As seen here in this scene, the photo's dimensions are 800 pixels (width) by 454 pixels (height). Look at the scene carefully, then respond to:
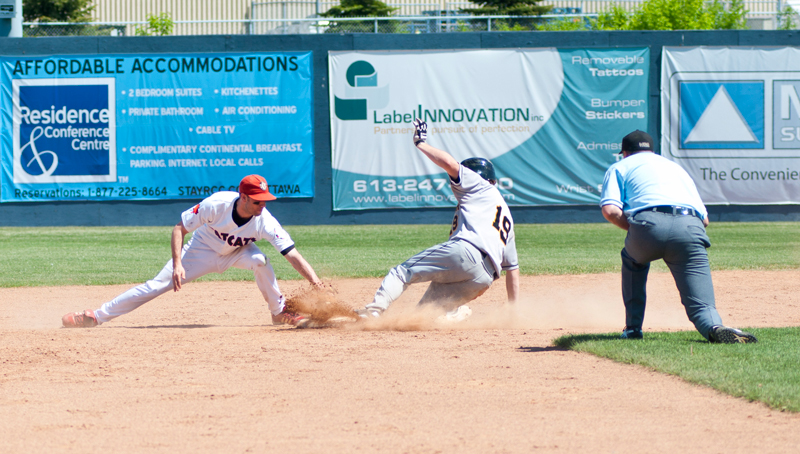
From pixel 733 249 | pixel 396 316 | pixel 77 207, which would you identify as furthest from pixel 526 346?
pixel 77 207

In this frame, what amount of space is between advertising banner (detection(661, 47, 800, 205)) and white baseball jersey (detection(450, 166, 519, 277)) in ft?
48.8

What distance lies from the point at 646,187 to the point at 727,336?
3.89 ft

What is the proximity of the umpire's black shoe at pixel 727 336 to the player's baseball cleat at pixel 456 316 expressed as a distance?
2290 millimetres

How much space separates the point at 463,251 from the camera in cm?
644

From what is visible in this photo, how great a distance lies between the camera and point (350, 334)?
266 inches

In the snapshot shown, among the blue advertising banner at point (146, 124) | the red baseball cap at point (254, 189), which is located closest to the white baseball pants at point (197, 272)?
the red baseball cap at point (254, 189)

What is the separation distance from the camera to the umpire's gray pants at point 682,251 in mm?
5562

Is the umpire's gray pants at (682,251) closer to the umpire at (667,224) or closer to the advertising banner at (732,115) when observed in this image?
the umpire at (667,224)

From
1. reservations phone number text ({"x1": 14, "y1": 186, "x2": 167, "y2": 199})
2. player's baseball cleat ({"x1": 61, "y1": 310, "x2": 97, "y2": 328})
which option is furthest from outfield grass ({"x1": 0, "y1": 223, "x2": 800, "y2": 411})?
player's baseball cleat ({"x1": 61, "y1": 310, "x2": 97, "y2": 328})

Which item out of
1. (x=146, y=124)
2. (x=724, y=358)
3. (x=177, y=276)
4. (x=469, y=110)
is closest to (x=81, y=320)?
(x=177, y=276)

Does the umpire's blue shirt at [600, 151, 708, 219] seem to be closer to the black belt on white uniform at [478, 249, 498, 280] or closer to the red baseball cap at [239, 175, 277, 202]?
the black belt on white uniform at [478, 249, 498, 280]

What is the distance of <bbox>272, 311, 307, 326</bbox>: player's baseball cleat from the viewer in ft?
23.6

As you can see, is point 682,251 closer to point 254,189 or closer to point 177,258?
→ point 254,189

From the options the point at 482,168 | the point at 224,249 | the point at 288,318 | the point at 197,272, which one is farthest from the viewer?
the point at 288,318
